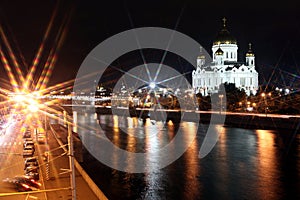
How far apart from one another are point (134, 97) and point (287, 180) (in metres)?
44.5

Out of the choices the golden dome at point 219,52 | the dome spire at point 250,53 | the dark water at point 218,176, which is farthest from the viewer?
the dome spire at point 250,53

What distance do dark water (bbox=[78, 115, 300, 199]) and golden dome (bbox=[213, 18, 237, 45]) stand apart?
33990 mm

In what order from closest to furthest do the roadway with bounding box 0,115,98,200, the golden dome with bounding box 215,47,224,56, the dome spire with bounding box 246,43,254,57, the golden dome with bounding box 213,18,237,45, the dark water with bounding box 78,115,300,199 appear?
the roadway with bounding box 0,115,98,200, the dark water with bounding box 78,115,300,199, the golden dome with bounding box 215,47,224,56, the golden dome with bounding box 213,18,237,45, the dome spire with bounding box 246,43,254,57

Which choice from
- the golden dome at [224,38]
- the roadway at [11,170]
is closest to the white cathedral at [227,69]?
the golden dome at [224,38]

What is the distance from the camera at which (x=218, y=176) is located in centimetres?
955

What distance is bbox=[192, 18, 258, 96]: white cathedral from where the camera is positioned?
156ft

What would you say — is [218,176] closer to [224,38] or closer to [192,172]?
[192,172]

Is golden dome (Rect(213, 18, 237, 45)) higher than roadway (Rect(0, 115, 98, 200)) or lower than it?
higher

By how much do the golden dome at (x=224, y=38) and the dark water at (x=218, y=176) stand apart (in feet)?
112

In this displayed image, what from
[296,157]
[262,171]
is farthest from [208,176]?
[296,157]

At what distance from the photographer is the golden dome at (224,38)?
4759 centimetres

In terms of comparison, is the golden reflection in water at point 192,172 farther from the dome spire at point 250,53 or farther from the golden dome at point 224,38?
the dome spire at point 250,53

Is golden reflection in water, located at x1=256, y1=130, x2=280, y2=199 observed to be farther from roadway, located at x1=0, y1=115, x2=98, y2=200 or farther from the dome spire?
the dome spire

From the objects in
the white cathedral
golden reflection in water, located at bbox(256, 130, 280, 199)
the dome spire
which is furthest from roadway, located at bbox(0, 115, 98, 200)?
the dome spire
